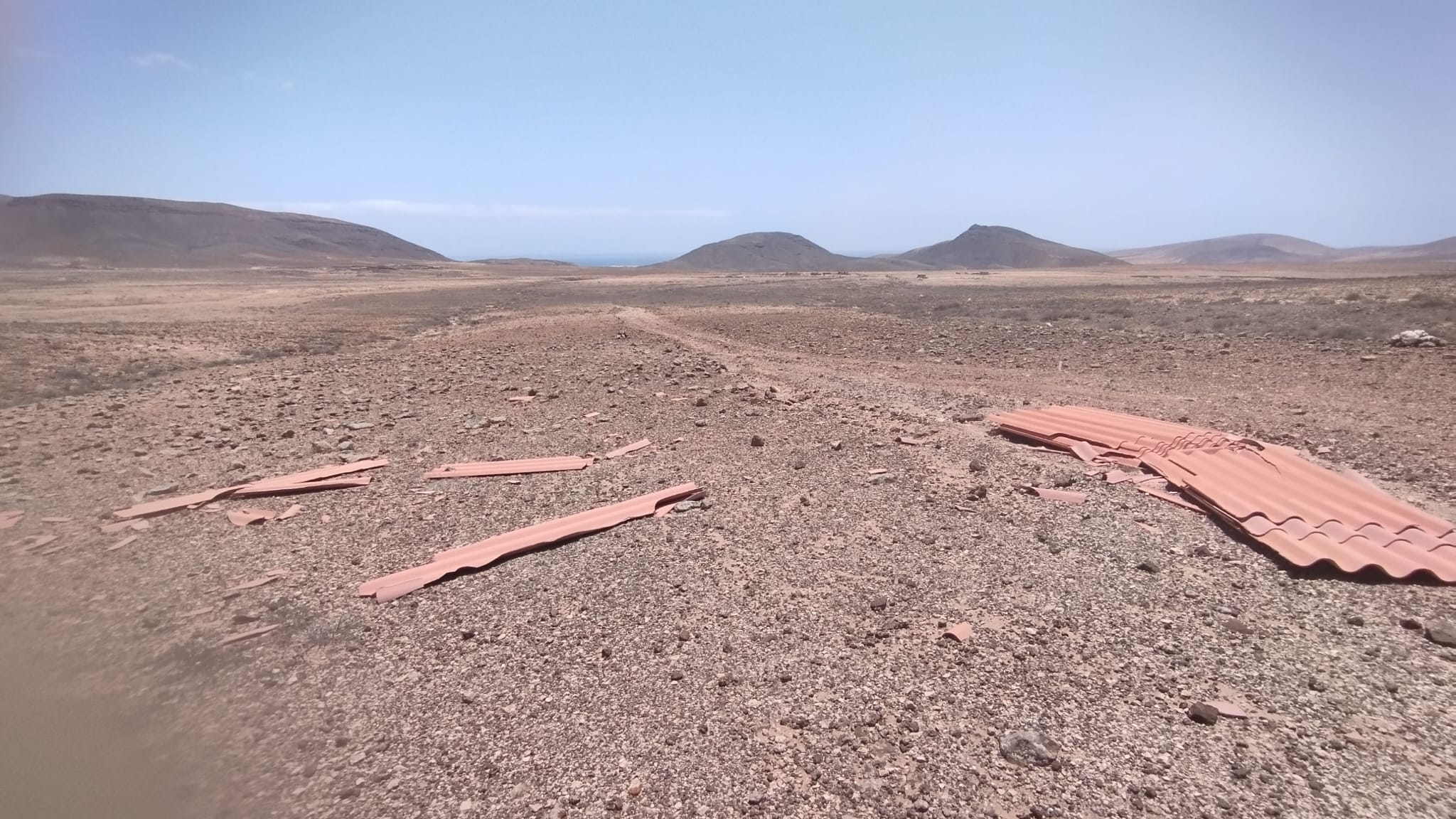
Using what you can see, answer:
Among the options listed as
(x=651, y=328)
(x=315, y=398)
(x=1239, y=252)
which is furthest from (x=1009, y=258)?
(x=315, y=398)

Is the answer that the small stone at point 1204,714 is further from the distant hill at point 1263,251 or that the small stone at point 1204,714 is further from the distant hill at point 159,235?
the distant hill at point 1263,251

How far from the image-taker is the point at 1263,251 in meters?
106

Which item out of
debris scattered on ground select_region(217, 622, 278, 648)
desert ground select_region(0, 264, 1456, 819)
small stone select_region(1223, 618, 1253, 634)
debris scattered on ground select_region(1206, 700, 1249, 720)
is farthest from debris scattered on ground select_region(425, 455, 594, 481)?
debris scattered on ground select_region(1206, 700, 1249, 720)

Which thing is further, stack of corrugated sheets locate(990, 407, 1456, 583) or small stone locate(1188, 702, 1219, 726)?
stack of corrugated sheets locate(990, 407, 1456, 583)

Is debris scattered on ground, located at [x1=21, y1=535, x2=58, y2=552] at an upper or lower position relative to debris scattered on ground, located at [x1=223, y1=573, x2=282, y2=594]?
upper

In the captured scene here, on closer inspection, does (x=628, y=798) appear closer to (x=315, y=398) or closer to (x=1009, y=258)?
(x=315, y=398)

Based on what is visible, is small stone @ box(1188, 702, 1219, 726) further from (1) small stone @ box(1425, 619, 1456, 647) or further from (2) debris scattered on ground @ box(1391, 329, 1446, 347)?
(2) debris scattered on ground @ box(1391, 329, 1446, 347)

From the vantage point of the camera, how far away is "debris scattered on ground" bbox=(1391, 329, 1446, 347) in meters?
11.9

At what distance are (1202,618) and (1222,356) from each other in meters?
10.6

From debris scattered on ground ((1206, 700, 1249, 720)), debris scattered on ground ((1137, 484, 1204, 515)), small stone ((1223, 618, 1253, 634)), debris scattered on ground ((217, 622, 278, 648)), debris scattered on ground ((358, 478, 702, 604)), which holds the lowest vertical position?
debris scattered on ground ((217, 622, 278, 648))

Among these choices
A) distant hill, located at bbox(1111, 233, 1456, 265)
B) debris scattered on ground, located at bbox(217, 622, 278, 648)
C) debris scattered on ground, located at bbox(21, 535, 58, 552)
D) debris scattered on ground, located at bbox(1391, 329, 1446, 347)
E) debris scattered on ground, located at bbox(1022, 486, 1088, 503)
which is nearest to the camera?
debris scattered on ground, located at bbox(217, 622, 278, 648)

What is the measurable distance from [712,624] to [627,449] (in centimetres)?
389

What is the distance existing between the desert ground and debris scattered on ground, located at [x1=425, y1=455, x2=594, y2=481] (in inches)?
6.6

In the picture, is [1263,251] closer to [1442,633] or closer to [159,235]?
[1442,633]
